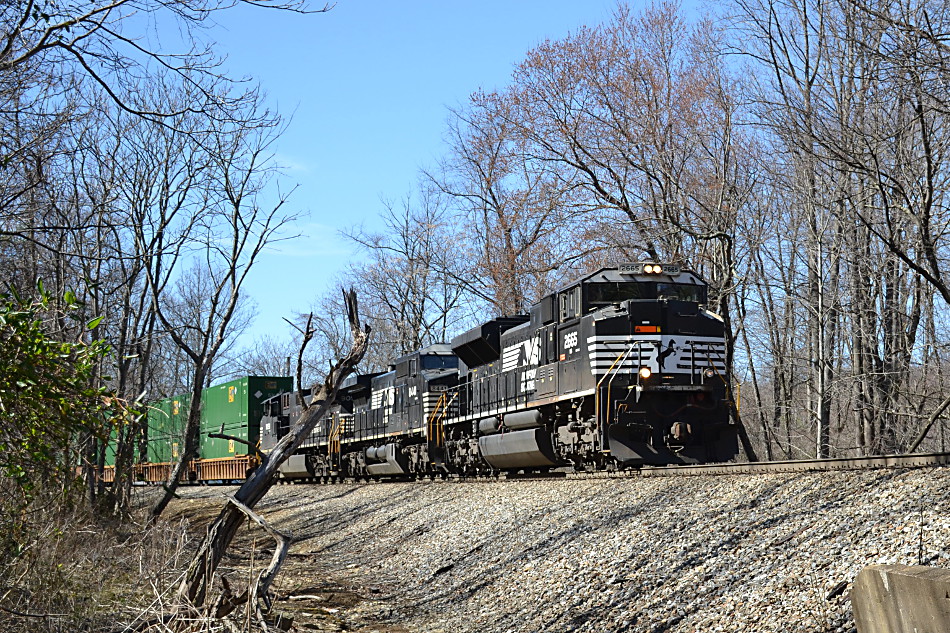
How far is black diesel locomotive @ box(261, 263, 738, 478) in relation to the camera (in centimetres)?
1409

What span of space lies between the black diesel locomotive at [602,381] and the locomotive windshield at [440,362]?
2.46 metres

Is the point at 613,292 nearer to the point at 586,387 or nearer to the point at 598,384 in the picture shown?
the point at 586,387

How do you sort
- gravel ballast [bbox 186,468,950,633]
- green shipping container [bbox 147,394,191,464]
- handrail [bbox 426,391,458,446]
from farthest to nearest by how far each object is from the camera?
green shipping container [bbox 147,394,191,464] < handrail [bbox 426,391,458,446] < gravel ballast [bbox 186,468,950,633]

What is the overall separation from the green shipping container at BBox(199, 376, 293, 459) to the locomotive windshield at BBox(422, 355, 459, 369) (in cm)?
1173

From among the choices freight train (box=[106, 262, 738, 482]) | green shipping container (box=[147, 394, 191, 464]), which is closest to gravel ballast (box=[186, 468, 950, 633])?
freight train (box=[106, 262, 738, 482])

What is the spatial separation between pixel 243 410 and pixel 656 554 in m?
27.6

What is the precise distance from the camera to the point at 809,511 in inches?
312

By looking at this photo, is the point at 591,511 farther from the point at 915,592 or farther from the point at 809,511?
the point at 915,592

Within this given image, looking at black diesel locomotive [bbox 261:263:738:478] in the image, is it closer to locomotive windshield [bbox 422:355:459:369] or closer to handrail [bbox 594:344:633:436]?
handrail [bbox 594:344:633:436]

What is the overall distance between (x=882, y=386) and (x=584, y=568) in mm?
12334

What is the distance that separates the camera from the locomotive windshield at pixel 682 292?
15.3 meters

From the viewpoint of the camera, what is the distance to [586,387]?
14617 millimetres

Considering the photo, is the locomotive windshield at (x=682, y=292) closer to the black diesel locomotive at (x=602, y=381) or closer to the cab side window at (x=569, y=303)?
the black diesel locomotive at (x=602, y=381)

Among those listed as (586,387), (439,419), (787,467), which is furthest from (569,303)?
(787,467)
